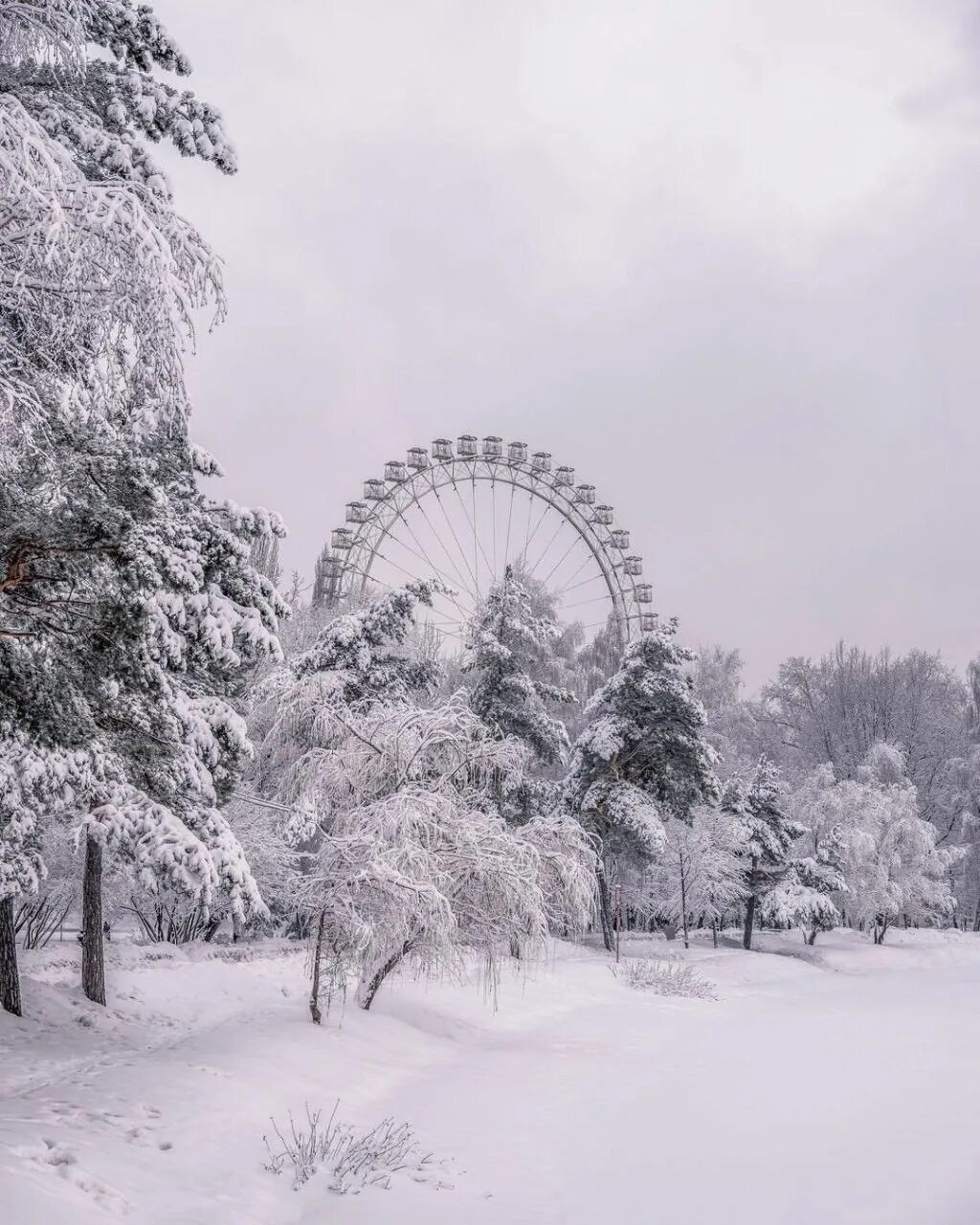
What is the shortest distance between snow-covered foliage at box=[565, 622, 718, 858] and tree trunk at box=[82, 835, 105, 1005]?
52.7 ft

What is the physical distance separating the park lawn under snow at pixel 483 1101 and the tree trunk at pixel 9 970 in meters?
0.39

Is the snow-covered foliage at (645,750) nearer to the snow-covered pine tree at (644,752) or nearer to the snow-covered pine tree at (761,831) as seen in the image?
the snow-covered pine tree at (644,752)

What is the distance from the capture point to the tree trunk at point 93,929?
13.7 m

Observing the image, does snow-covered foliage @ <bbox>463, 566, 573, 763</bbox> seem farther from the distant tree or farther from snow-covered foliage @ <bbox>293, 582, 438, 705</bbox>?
the distant tree

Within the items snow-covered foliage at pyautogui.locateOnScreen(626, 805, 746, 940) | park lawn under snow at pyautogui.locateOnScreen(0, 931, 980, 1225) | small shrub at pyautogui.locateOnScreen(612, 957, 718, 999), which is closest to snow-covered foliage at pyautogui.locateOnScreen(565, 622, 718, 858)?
snow-covered foliage at pyautogui.locateOnScreen(626, 805, 746, 940)

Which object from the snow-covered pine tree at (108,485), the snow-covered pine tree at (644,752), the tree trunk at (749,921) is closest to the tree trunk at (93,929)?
the snow-covered pine tree at (108,485)

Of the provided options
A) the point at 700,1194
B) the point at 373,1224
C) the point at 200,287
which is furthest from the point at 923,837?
the point at 200,287

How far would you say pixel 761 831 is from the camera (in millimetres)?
31125

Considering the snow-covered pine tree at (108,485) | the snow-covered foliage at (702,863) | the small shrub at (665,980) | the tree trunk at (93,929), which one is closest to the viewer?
the snow-covered pine tree at (108,485)

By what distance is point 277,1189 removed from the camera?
7188 mm

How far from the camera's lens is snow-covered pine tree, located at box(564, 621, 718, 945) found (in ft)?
90.2

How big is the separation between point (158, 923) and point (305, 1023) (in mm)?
11166

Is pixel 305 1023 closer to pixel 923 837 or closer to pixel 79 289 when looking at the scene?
pixel 79 289

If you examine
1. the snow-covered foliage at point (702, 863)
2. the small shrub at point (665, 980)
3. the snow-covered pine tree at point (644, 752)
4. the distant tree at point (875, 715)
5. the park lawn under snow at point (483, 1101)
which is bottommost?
the small shrub at point (665, 980)
